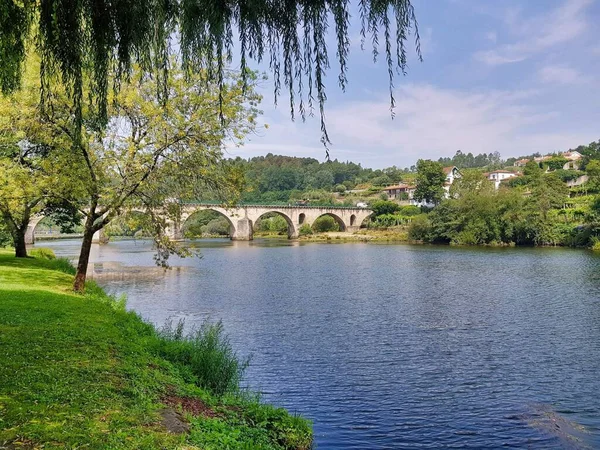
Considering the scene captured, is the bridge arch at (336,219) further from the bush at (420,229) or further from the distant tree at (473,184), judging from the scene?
the distant tree at (473,184)

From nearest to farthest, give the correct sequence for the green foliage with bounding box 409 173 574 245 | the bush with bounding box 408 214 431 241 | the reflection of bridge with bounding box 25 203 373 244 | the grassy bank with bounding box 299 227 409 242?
the green foliage with bounding box 409 173 574 245 < the bush with bounding box 408 214 431 241 < the grassy bank with bounding box 299 227 409 242 < the reflection of bridge with bounding box 25 203 373 244

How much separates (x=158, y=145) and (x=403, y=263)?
3144cm

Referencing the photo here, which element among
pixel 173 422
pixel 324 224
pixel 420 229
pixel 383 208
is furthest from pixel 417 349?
pixel 383 208

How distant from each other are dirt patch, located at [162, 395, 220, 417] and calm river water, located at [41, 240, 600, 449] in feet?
7.91

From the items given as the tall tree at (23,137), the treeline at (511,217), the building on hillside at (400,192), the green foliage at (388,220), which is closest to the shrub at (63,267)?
the tall tree at (23,137)

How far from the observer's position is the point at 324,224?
11612 cm

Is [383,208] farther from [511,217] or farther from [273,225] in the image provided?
[511,217]

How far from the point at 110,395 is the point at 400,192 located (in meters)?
139

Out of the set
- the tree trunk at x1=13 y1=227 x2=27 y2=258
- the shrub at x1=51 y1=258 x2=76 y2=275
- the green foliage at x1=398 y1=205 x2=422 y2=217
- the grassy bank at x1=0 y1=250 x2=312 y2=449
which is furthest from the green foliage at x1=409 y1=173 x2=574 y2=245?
the grassy bank at x1=0 y1=250 x2=312 y2=449

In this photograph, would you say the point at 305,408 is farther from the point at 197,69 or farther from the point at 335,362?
the point at 197,69

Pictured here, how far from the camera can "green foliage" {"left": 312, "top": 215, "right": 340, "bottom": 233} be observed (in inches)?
4545

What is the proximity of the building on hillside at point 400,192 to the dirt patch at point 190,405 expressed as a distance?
420ft

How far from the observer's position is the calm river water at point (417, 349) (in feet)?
33.3

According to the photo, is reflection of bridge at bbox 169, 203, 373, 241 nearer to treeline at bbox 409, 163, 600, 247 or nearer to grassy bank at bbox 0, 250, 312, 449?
treeline at bbox 409, 163, 600, 247
